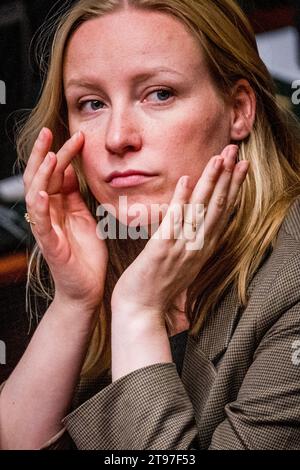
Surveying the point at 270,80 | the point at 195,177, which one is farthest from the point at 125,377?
the point at 270,80

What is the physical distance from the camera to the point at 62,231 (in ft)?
5.47

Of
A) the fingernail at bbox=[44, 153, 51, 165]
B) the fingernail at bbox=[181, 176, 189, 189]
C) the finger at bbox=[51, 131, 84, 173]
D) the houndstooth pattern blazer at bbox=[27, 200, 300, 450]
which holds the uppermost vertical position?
the finger at bbox=[51, 131, 84, 173]

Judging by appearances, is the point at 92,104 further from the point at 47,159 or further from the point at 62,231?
the point at 62,231

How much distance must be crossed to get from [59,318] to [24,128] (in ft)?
1.73

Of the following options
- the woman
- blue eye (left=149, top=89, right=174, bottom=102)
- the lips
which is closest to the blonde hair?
the woman

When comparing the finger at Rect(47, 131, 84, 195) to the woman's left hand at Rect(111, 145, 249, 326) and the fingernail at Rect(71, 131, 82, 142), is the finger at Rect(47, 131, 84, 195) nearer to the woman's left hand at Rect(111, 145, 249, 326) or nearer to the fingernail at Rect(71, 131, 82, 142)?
the fingernail at Rect(71, 131, 82, 142)

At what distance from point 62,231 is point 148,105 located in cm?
32

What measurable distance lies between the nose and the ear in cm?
23

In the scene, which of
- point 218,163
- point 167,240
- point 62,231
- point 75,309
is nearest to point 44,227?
point 62,231

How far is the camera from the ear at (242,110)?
1.66 metres

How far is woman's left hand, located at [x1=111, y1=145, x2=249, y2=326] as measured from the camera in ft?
4.63

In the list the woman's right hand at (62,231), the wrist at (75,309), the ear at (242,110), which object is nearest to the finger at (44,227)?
the woman's right hand at (62,231)

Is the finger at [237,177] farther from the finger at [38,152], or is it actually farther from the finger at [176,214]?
the finger at [38,152]
